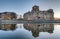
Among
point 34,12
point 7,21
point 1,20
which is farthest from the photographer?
point 7,21

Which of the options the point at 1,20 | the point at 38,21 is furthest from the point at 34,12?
the point at 1,20

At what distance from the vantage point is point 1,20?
35938mm

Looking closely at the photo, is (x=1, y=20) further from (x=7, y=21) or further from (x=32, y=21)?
(x=32, y=21)

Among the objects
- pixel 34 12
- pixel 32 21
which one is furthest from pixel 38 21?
pixel 34 12

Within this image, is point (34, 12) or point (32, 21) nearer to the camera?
point (34, 12)

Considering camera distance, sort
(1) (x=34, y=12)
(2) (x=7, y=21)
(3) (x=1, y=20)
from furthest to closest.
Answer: (2) (x=7, y=21) → (3) (x=1, y=20) → (1) (x=34, y=12)

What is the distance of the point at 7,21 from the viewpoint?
128ft

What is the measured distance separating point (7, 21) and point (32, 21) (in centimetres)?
552

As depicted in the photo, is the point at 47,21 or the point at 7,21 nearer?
the point at 47,21

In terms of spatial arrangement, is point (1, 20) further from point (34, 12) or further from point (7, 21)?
point (34, 12)

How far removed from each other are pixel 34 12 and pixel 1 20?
726cm

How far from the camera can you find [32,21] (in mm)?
37000

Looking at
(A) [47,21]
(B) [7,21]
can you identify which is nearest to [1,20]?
(B) [7,21]

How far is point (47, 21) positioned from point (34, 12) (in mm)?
5010
